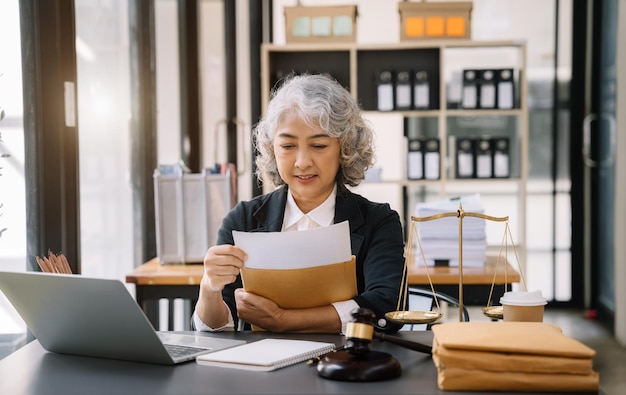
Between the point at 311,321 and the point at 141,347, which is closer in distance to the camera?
the point at 141,347

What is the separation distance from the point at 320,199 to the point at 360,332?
0.92m

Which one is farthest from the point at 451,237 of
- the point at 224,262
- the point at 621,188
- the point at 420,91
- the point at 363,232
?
the point at 621,188

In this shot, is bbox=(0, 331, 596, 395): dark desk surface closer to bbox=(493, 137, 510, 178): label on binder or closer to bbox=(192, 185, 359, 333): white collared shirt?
bbox=(192, 185, 359, 333): white collared shirt

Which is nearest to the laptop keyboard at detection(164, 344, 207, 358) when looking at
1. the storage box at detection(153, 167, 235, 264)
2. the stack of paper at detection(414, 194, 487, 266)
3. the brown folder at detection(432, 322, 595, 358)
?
the brown folder at detection(432, 322, 595, 358)

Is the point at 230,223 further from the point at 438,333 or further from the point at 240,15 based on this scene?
the point at 240,15

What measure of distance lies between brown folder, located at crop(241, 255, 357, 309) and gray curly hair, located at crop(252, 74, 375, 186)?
1.46 feet

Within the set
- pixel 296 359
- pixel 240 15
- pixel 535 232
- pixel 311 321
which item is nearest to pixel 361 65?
pixel 240 15

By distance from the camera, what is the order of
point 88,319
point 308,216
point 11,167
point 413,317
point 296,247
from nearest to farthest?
point 88,319, point 413,317, point 296,247, point 11,167, point 308,216

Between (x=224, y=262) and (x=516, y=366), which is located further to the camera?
(x=224, y=262)

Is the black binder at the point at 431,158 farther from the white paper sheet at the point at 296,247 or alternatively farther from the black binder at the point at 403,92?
the white paper sheet at the point at 296,247

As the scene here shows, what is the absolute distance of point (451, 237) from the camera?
3264mm

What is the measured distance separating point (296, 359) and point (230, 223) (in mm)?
833

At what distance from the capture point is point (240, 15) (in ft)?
16.9

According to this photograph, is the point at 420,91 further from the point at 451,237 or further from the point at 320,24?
the point at 451,237
